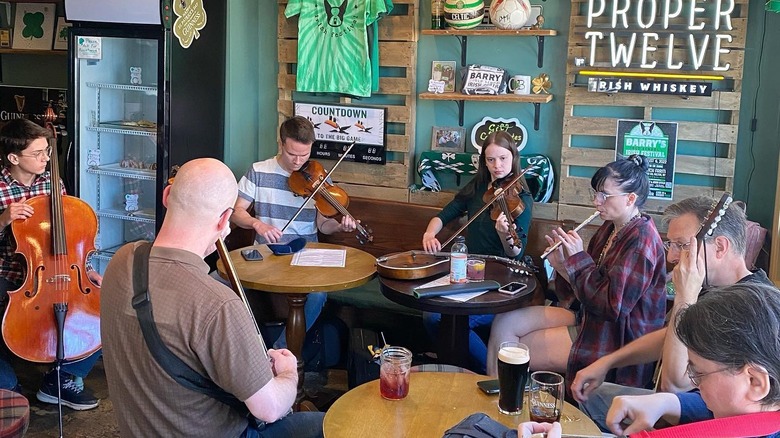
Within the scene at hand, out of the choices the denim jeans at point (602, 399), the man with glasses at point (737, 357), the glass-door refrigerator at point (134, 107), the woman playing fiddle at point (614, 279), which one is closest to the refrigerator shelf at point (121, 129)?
the glass-door refrigerator at point (134, 107)

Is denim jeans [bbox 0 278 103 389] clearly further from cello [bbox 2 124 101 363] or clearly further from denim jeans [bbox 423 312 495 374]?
denim jeans [bbox 423 312 495 374]

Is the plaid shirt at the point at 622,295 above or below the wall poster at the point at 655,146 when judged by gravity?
below

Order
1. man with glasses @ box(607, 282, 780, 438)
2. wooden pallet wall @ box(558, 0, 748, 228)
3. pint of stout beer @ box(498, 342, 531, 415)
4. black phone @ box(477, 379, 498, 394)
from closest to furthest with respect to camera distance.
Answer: man with glasses @ box(607, 282, 780, 438) → pint of stout beer @ box(498, 342, 531, 415) → black phone @ box(477, 379, 498, 394) → wooden pallet wall @ box(558, 0, 748, 228)

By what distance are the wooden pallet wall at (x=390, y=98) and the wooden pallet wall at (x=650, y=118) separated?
0.92 metres

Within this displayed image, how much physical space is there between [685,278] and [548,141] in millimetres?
2335

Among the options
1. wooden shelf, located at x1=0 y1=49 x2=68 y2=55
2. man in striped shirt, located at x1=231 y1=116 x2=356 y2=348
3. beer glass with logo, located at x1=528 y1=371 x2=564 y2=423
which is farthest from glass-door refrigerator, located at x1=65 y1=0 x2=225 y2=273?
beer glass with logo, located at x1=528 y1=371 x2=564 y2=423

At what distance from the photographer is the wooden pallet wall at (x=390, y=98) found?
4898 millimetres

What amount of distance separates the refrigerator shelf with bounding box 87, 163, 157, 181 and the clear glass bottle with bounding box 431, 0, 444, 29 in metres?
1.97

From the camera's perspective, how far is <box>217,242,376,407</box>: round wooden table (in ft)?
11.2

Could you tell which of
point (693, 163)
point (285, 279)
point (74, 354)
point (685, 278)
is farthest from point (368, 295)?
point (685, 278)

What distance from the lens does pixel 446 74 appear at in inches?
191

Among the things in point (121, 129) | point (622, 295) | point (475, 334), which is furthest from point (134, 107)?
point (622, 295)

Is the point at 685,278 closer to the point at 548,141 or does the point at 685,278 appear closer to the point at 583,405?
the point at 583,405

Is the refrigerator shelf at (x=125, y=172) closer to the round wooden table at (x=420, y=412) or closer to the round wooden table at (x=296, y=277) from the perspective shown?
the round wooden table at (x=296, y=277)
